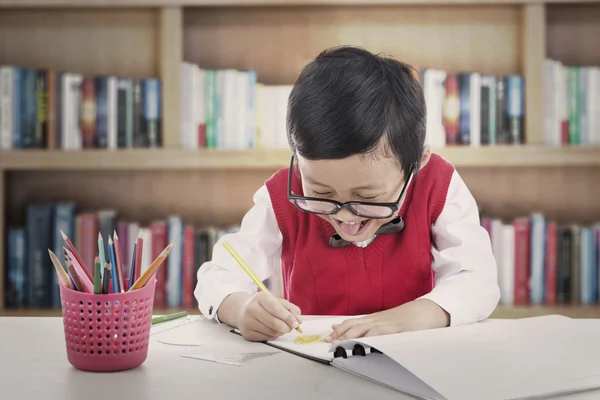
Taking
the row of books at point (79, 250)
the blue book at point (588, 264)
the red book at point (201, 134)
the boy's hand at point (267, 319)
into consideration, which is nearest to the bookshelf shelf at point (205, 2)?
the red book at point (201, 134)

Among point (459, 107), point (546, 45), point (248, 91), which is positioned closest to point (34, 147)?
point (248, 91)

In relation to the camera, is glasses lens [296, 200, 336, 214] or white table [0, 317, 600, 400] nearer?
white table [0, 317, 600, 400]

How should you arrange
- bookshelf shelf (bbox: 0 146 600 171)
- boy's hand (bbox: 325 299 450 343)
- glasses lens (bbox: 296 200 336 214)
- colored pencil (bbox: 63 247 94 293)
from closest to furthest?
colored pencil (bbox: 63 247 94 293) < boy's hand (bbox: 325 299 450 343) < glasses lens (bbox: 296 200 336 214) < bookshelf shelf (bbox: 0 146 600 171)

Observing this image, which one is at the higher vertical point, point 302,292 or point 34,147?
point 34,147

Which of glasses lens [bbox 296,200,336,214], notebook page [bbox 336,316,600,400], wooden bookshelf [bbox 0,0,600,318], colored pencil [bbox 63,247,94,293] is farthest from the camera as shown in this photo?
wooden bookshelf [bbox 0,0,600,318]

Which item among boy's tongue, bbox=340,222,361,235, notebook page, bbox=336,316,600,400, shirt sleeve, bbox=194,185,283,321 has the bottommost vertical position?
notebook page, bbox=336,316,600,400

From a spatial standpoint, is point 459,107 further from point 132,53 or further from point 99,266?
point 99,266

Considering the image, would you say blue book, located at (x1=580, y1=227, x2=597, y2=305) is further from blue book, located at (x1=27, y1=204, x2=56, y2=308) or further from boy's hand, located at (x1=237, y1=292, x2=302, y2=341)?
boy's hand, located at (x1=237, y1=292, x2=302, y2=341)

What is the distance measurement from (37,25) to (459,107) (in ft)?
4.65

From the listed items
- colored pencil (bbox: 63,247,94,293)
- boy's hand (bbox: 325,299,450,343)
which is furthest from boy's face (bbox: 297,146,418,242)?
colored pencil (bbox: 63,247,94,293)

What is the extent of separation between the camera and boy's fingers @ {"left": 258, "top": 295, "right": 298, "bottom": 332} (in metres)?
1.11

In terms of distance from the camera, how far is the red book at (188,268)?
272 centimetres

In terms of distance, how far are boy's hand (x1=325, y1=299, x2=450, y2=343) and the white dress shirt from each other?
2 cm

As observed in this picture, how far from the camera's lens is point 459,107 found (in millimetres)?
2682
